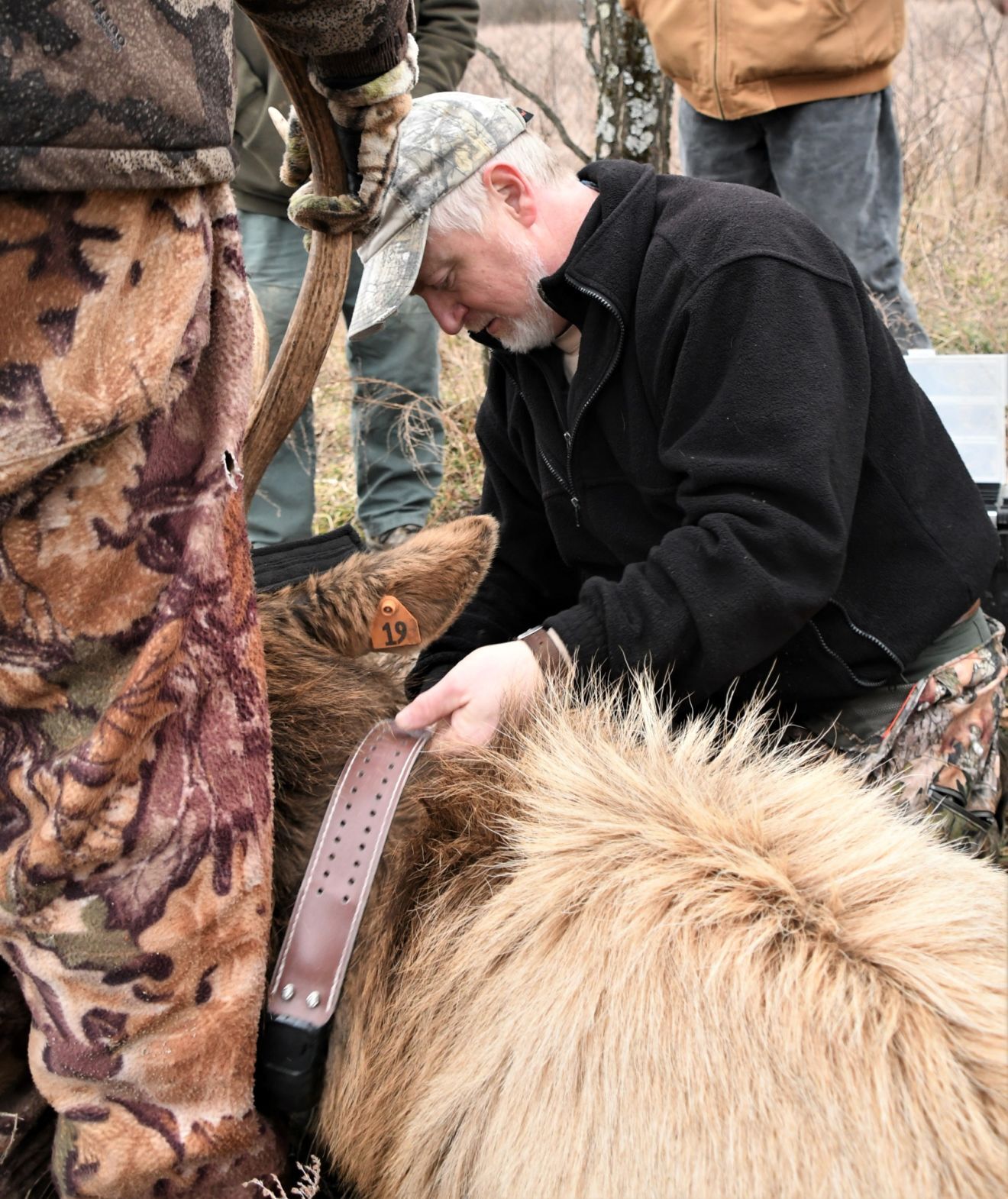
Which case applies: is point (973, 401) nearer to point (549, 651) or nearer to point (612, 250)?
point (612, 250)

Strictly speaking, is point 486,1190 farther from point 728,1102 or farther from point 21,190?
point 21,190

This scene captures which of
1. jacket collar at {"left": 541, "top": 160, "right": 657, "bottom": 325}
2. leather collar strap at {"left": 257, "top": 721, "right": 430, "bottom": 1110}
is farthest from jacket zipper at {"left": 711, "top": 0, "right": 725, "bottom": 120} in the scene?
leather collar strap at {"left": 257, "top": 721, "right": 430, "bottom": 1110}

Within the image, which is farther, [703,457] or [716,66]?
[716,66]

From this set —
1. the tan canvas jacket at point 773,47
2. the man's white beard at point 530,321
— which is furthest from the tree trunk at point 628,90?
the man's white beard at point 530,321

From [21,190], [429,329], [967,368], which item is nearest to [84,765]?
[21,190]

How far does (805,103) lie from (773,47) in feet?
0.78

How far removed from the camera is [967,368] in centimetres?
318

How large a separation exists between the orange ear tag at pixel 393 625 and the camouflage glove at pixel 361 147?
572 mm

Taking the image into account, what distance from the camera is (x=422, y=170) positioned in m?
1.99

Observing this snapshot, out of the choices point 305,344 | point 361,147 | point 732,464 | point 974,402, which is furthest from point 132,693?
point 974,402

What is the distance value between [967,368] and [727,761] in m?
2.20

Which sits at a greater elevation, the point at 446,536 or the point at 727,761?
the point at 446,536

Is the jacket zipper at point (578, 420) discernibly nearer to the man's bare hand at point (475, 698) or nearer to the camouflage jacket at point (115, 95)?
the man's bare hand at point (475, 698)

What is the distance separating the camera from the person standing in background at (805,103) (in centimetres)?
340
